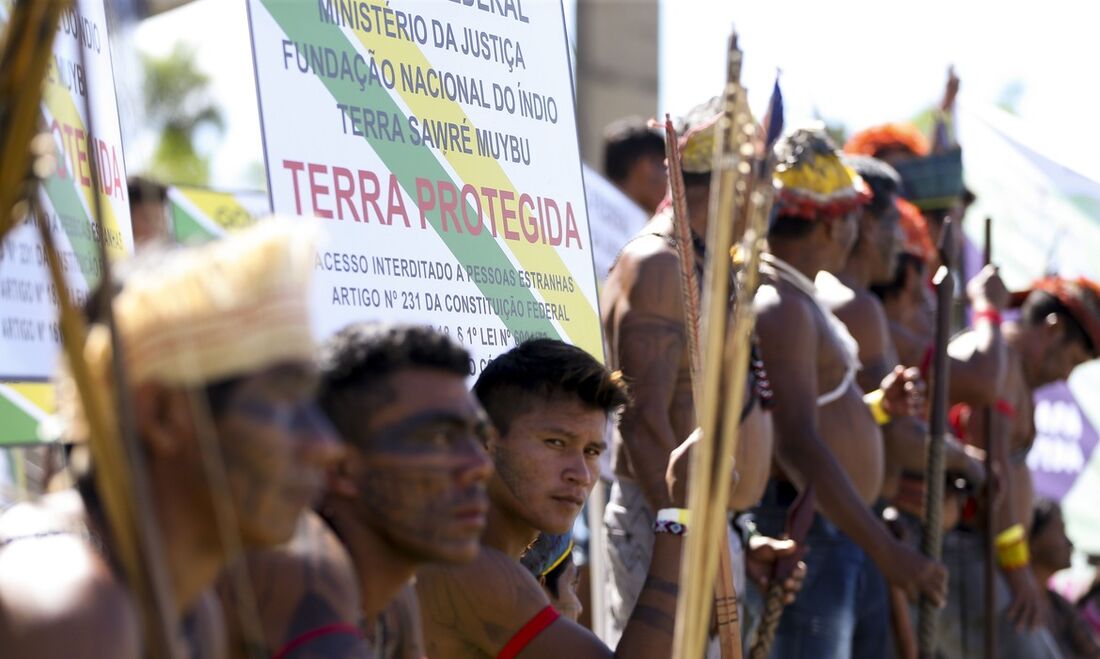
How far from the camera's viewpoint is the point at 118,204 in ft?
13.5

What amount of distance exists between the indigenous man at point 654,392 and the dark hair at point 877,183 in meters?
1.57

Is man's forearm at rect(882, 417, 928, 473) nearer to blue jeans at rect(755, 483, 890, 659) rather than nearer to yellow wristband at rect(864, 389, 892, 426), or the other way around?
yellow wristband at rect(864, 389, 892, 426)

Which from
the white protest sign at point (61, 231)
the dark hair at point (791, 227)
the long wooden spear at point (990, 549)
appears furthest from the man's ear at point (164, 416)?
the long wooden spear at point (990, 549)

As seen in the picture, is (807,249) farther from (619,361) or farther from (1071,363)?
(1071,363)

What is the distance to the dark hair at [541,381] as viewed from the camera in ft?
13.7

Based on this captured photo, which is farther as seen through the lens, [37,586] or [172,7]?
[172,7]

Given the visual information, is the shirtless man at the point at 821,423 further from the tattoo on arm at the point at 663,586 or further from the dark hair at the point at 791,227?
the tattoo on arm at the point at 663,586

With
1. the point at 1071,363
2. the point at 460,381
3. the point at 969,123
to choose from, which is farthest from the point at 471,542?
the point at 969,123

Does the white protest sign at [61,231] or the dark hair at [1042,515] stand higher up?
the white protest sign at [61,231]

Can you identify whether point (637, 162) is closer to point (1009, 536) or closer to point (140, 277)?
point (1009, 536)

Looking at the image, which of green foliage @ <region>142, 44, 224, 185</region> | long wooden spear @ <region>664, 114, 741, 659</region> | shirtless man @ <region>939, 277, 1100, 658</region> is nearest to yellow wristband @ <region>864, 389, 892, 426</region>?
shirtless man @ <region>939, 277, 1100, 658</region>

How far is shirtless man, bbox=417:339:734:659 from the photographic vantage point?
3.90 m

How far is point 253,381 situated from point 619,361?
9.46ft

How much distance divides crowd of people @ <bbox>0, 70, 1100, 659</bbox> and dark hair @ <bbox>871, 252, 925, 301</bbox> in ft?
0.04
